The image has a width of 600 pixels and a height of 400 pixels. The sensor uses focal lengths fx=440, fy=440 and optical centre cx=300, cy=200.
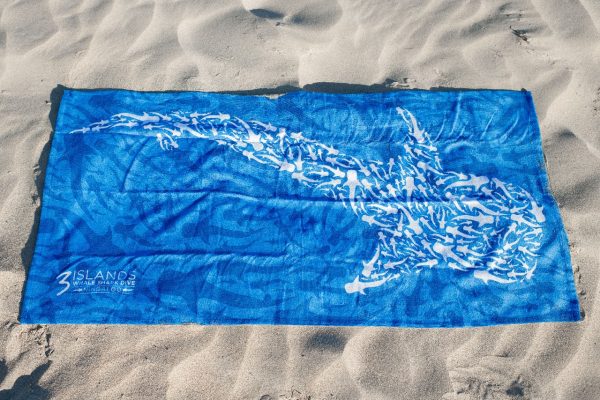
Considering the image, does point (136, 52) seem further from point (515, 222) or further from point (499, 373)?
point (499, 373)

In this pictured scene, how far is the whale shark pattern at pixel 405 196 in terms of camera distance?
6.36ft

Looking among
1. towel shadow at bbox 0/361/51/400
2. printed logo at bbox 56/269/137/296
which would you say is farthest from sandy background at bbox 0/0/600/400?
printed logo at bbox 56/269/137/296

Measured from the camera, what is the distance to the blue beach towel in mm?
1855

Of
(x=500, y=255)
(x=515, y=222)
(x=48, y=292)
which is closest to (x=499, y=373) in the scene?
(x=500, y=255)

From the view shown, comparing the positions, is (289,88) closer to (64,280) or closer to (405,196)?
(405,196)

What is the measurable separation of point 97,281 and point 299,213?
914 millimetres

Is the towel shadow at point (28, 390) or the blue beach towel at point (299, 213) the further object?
the blue beach towel at point (299, 213)

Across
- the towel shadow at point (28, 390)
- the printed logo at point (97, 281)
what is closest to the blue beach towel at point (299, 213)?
the printed logo at point (97, 281)

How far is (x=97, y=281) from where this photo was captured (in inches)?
73.4

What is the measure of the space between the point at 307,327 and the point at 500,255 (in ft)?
2.98

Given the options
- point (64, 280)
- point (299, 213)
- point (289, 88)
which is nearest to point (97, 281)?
point (64, 280)

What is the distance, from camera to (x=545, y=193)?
2074 mm

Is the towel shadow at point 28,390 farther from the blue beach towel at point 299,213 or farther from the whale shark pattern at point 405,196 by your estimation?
the whale shark pattern at point 405,196

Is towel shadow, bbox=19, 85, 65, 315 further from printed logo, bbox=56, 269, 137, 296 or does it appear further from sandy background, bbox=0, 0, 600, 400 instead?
printed logo, bbox=56, 269, 137, 296
